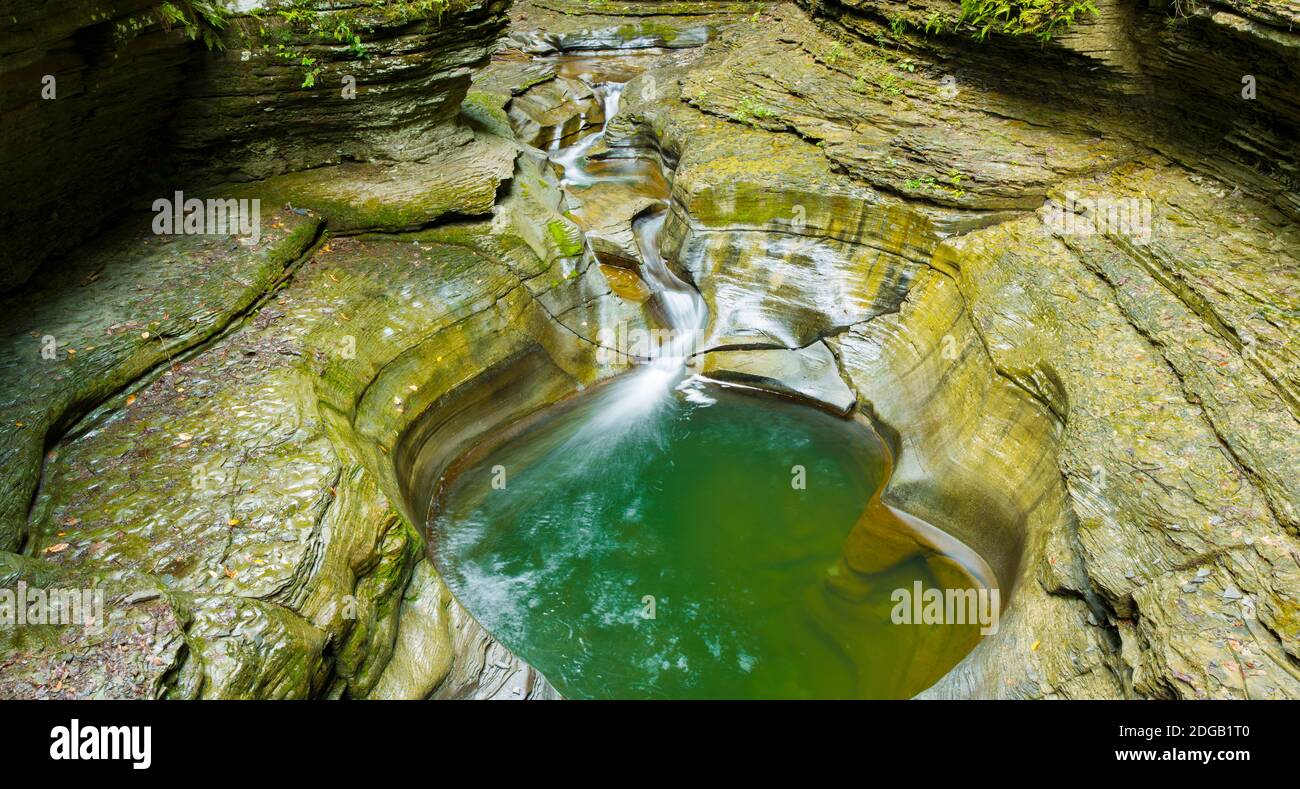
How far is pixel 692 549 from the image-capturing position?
8.02 meters

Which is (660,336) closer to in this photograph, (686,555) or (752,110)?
(686,555)

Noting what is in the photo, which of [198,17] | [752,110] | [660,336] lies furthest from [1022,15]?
[198,17]

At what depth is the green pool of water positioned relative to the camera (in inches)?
266

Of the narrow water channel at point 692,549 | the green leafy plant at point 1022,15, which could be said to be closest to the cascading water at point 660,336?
the narrow water channel at point 692,549

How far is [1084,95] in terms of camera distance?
9.45m

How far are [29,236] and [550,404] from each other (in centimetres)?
560

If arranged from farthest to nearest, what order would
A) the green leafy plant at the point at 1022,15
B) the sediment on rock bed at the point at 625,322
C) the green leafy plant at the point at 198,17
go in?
the green leafy plant at the point at 1022,15, the green leafy plant at the point at 198,17, the sediment on rock bed at the point at 625,322

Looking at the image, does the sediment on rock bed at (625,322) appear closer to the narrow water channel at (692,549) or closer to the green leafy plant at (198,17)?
the green leafy plant at (198,17)

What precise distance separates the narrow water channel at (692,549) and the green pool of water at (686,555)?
0.02m

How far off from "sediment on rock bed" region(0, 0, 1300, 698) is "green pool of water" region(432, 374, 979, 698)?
20.1 inches

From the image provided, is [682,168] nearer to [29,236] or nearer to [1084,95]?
[1084,95]

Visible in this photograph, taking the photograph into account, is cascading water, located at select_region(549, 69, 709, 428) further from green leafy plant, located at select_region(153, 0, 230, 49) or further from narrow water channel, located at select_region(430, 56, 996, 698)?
green leafy plant, located at select_region(153, 0, 230, 49)

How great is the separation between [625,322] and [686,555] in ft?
12.2

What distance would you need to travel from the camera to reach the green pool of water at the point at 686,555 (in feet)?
22.2
